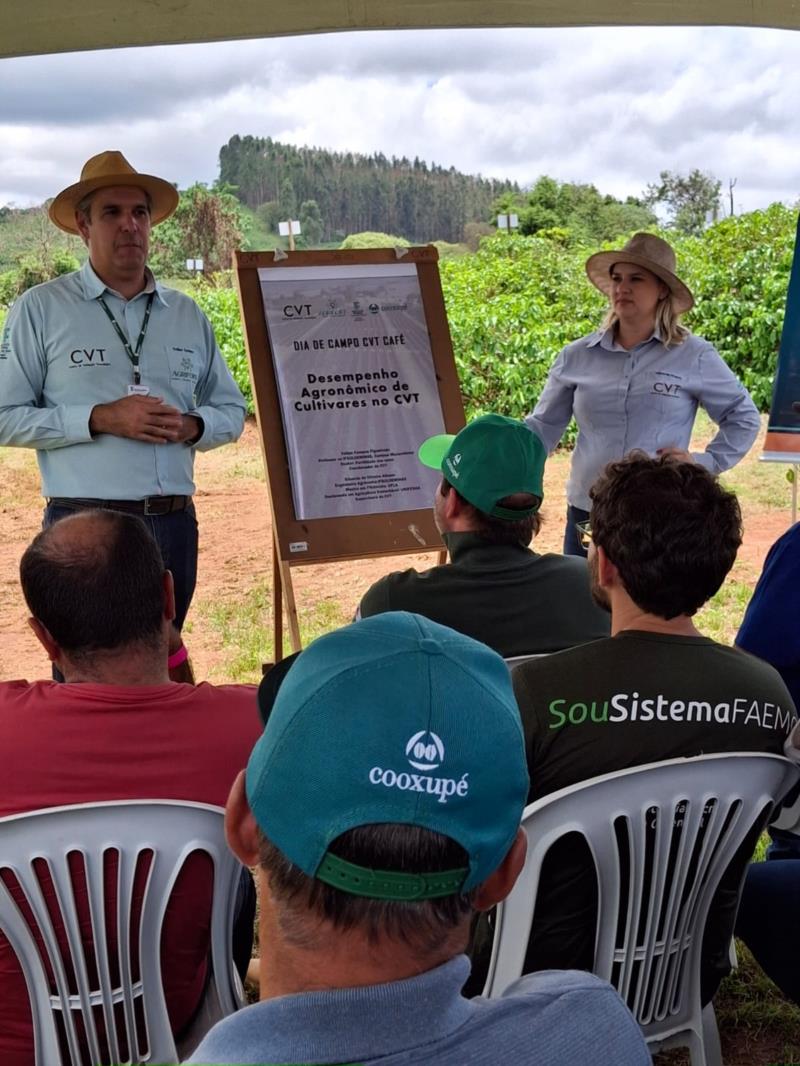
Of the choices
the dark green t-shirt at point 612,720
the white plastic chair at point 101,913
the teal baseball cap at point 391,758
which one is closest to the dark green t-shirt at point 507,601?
the dark green t-shirt at point 612,720

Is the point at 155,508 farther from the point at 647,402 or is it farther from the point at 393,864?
the point at 393,864

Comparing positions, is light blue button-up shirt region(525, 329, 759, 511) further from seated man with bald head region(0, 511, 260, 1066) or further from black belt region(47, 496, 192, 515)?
seated man with bald head region(0, 511, 260, 1066)

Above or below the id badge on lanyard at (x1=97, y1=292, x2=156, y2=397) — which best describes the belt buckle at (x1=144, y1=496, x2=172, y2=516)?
below

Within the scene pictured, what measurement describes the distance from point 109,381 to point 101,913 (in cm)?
213

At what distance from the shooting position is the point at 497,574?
2.10 metres

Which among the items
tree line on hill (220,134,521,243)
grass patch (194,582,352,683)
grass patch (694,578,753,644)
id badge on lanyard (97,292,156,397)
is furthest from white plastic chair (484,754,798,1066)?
tree line on hill (220,134,521,243)

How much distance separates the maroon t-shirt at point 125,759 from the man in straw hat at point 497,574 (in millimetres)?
591

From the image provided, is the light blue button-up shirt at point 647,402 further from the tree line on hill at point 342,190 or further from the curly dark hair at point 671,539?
the tree line on hill at point 342,190

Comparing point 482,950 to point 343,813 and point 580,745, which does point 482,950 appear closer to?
point 580,745

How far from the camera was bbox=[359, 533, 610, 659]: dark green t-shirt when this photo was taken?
202cm

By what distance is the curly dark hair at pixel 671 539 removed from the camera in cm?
167

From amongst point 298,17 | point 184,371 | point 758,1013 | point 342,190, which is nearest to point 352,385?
point 184,371

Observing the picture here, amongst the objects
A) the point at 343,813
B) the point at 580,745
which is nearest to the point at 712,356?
the point at 580,745

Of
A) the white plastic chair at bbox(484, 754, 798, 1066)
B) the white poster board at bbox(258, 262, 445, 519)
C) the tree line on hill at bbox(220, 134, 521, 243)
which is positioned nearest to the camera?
the white plastic chair at bbox(484, 754, 798, 1066)
